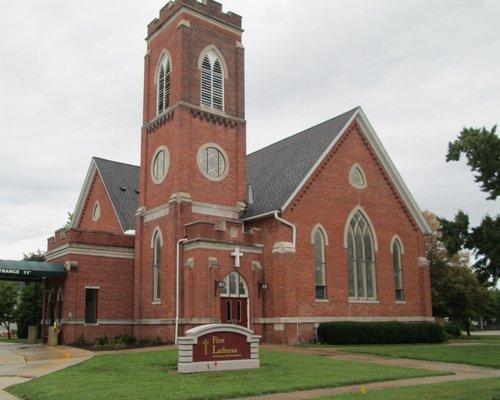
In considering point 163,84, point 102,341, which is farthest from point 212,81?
point 102,341

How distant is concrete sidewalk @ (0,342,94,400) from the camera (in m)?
16.0

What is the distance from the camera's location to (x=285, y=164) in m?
34.2

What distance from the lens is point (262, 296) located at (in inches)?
1144

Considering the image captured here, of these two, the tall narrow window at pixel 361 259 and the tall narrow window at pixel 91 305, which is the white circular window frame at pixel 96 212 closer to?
the tall narrow window at pixel 91 305

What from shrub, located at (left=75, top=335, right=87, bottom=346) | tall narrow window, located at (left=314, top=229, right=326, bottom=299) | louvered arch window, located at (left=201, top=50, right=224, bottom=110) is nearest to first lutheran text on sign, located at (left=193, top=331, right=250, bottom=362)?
tall narrow window, located at (left=314, top=229, right=326, bottom=299)

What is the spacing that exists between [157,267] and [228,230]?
4.72 meters

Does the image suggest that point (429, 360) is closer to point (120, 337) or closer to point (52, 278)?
point (120, 337)

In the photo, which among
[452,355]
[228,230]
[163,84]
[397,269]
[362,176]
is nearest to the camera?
[452,355]

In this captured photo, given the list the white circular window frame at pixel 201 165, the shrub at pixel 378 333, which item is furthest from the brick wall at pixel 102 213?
the shrub at pixel 378 333

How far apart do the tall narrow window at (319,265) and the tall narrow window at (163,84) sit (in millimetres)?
10830

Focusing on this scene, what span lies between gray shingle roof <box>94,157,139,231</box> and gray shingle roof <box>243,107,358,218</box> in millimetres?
7835

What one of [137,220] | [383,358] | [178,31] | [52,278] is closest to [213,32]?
[178,31]

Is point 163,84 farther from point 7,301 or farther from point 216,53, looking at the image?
point 7,301

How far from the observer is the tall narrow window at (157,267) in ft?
98.9
